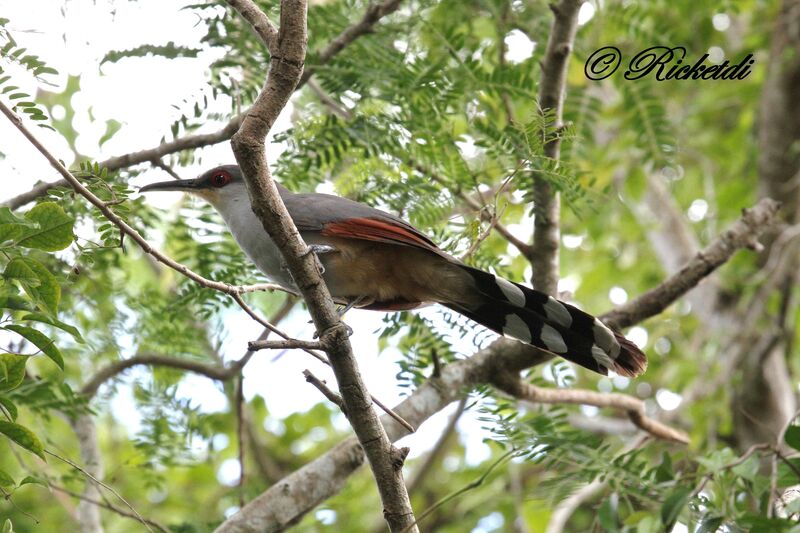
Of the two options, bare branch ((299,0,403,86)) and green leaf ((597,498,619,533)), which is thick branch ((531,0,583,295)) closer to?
bare branch ((299,0,403,86))

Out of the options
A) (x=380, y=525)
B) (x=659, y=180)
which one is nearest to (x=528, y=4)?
(x=659, y=180)

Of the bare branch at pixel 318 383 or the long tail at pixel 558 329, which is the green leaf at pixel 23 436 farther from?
the long tail at pixel 558 329

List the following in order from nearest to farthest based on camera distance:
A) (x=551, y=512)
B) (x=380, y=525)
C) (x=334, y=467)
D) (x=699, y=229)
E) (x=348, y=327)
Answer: (x=348, y=327) < (x=334, y=467) < (x=551, y=512) < (x=380, y=525) < (x=699, y=229)

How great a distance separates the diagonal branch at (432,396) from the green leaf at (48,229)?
5.14 feet

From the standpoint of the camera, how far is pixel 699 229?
26.8 ft

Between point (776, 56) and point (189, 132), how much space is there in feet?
16.3

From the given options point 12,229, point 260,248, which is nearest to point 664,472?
point 260,248

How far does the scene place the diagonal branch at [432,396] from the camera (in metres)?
3.46

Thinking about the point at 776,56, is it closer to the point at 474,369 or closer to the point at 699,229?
the point at 699,229

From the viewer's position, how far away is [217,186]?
385cm

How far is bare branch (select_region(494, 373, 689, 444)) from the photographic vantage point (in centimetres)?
402

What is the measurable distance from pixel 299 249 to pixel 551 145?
4.74ft

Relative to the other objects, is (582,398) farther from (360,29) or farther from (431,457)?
(431,457)

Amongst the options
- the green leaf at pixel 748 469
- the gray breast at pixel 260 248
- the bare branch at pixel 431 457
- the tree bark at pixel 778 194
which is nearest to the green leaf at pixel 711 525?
the green leaf at pixel 748 469
